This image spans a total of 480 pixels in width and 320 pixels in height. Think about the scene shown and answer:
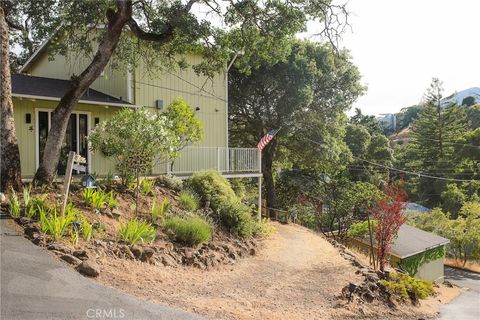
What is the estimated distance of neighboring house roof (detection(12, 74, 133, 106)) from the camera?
13.4m

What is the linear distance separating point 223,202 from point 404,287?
545 centimetres

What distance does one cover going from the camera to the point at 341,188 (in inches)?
1075

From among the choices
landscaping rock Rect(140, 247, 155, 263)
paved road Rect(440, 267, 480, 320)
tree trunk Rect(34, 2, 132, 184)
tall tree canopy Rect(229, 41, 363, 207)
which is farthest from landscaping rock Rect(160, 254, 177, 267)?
tall tree canopy Rect(229, 41, 363, 207)

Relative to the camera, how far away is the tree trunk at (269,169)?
80.6 ft

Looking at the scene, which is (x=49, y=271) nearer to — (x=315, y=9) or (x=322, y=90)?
(x=315, y=9)

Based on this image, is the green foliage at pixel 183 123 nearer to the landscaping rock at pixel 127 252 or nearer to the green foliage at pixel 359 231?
the landscaping rock at pixel 127 252

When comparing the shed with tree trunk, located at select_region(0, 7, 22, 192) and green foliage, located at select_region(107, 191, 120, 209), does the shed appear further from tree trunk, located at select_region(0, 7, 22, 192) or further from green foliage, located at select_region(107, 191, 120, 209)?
tree trunk, located at select_region(0, 7, 22, 192)

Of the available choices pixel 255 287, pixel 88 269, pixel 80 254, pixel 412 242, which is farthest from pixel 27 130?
pixel 412 242

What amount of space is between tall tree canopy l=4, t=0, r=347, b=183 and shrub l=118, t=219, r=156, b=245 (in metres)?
3.42

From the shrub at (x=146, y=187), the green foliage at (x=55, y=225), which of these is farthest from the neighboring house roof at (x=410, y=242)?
the green foliage at (x=55, y=225)

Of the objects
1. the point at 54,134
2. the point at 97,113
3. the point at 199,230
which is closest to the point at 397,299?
the point at 199,230

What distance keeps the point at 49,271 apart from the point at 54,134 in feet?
18.0

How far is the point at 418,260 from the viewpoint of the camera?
2014cm

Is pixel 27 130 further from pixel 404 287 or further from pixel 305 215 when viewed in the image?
pixel 305 215
